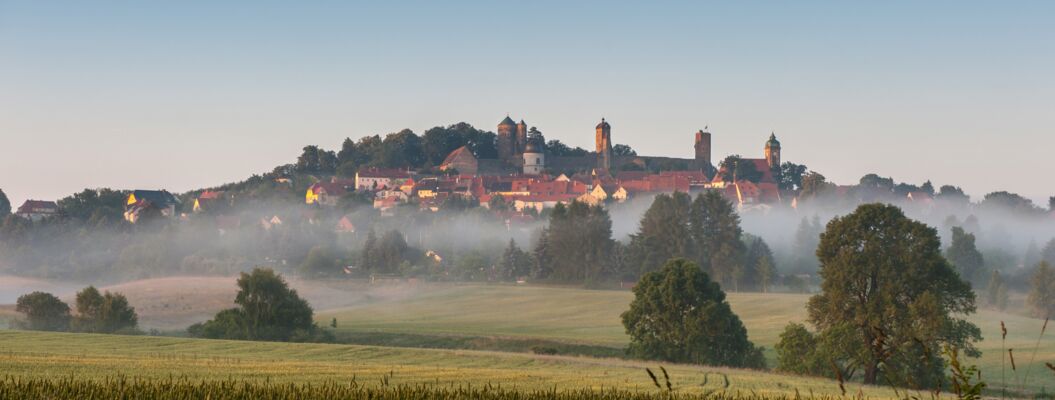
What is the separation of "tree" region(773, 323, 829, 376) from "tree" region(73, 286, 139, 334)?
35.0 m

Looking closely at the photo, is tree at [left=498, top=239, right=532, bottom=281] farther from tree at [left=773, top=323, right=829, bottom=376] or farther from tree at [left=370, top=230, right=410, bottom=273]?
tree at [left=773, top=323, right=829, bottom=376]

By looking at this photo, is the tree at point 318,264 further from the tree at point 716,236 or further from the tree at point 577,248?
the tree at point 716,236

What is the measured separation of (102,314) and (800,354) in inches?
1478

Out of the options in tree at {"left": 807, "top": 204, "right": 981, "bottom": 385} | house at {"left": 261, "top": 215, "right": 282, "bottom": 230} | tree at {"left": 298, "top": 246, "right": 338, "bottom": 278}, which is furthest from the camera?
house at {"left": 261, "top": 215, "right": 282, "bottom": 230}

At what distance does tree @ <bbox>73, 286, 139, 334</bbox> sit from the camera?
209 feet

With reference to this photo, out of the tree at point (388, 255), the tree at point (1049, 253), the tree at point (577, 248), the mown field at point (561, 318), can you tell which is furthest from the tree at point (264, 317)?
the tree at point (1049, 253)

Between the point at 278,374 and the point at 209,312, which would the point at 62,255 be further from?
the point at 278,374

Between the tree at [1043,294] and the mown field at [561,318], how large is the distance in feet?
20.3

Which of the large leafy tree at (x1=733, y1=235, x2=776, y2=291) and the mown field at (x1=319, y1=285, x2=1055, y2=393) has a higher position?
the large leafy tree at (x1=733, y1=235, x2=776, y2=291)

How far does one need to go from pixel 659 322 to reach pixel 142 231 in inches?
5473

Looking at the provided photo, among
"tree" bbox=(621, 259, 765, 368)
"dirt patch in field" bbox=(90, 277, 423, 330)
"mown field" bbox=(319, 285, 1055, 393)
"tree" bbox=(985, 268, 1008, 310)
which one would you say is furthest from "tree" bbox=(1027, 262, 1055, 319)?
"dirt patch in field" bbox=(90, 277, 423, 330)

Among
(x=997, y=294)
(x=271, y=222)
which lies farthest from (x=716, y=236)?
(x=271, y=222)

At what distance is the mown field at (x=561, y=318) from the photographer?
59.1 m

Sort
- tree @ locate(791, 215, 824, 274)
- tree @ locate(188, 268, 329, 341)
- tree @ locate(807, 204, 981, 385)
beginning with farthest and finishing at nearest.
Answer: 1. tree @ locate(791, 215, 824, 274)
2. tree @ locate(188, 268, 329, 341)
3. tree @ locate(807, 204, 981, 385)
